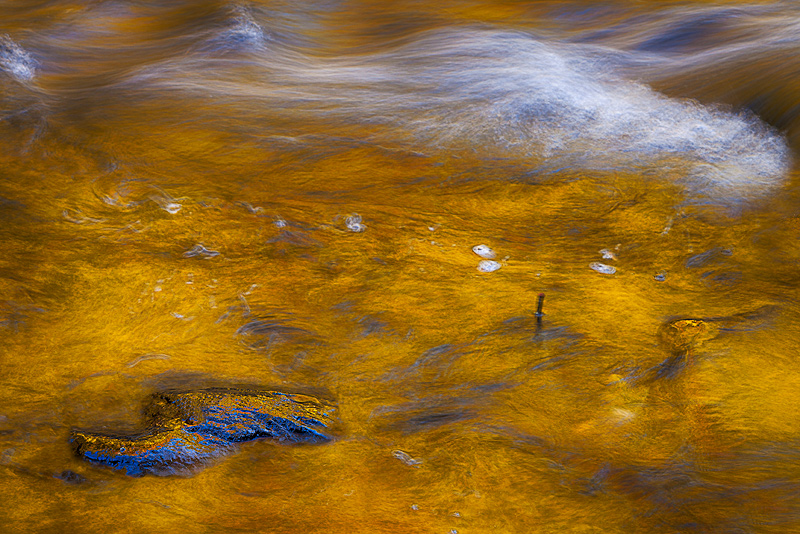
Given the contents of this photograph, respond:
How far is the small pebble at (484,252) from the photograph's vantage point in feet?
12.6

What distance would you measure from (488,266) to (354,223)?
865 mm

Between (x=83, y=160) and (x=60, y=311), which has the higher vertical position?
(x=83, y=160)

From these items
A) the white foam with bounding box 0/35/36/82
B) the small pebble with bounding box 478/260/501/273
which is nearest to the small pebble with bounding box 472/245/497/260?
the small pebble with bounding box 478/260/501/273

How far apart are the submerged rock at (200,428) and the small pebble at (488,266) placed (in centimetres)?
128

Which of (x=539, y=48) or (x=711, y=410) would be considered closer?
(x=711, y=410)

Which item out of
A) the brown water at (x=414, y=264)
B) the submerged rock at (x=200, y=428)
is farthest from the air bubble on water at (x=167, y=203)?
the submerged rock at (x=200, y=428)

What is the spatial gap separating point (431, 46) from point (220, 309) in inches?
148

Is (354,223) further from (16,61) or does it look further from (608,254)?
(16,61)

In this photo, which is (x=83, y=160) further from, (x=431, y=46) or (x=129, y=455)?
(x=431, y=46)

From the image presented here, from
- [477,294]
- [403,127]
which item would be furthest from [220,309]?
[403,127]

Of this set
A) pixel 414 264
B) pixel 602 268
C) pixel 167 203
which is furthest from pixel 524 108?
pixel 167 203

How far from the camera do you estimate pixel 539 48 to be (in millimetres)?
6137

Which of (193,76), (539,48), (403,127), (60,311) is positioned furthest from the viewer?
(539,48)

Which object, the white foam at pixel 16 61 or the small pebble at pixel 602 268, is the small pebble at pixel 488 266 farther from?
the white foam at pixel 16 61
